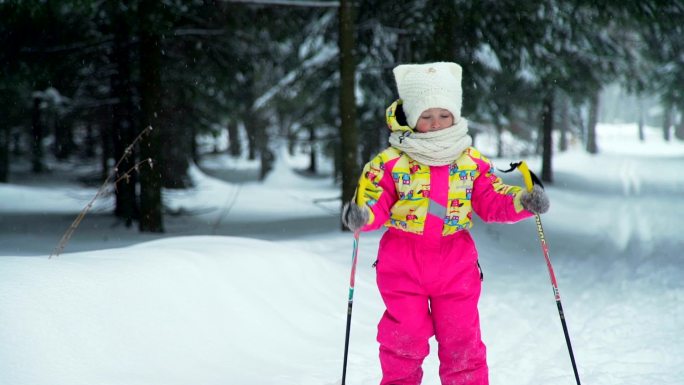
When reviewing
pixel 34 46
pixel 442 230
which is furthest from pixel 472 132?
pixel 442 230

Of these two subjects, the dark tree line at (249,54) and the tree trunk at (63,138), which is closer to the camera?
the dark tree line at (249,54)

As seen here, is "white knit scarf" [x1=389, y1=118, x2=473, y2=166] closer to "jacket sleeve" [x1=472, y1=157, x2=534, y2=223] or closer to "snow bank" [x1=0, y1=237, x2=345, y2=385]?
"jacket sleeve" [x1=472, y1=157, x2=534, y2=223]

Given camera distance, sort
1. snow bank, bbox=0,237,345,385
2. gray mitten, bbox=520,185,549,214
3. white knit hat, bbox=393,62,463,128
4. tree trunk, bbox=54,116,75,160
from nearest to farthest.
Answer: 1. gray mitten, bbox=520,185,549,214
2. snow bank, bbox=0,237,345,385
3. white knit hat, bbox=393,62,463,128
4. tree trunk, bbox=54,116,75,160

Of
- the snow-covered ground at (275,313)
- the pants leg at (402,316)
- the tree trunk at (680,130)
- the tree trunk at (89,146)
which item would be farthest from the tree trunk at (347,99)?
the tree trunk at (680,130)

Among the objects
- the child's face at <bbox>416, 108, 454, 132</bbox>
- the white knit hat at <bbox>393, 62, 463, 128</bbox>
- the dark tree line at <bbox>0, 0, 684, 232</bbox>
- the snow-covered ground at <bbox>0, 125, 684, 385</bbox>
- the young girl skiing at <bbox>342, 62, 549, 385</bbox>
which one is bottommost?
the snow-covered ground at <bbox>0, 125, 684, 385</bbox>

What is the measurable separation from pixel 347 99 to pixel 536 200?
7024mm

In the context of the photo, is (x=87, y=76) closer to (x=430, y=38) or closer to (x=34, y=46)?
(x=34, y=46)

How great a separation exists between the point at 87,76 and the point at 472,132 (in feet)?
35.3

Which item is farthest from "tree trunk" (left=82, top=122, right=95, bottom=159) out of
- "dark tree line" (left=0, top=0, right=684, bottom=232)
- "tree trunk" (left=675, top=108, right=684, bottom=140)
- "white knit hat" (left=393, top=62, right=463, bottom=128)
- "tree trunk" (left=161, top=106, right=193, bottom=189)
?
"tree trunk" (left=675, top=108, right=684, bottom=140)

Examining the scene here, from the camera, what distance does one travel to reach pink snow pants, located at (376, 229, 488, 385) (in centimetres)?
343

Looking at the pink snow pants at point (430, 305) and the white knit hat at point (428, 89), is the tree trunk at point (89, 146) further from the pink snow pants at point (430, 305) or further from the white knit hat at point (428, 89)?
the pink snow pants at point (430, 305)

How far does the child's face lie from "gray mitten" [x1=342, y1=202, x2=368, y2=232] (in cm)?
64

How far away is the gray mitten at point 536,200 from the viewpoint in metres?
3.19

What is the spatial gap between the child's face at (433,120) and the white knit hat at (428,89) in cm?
3
